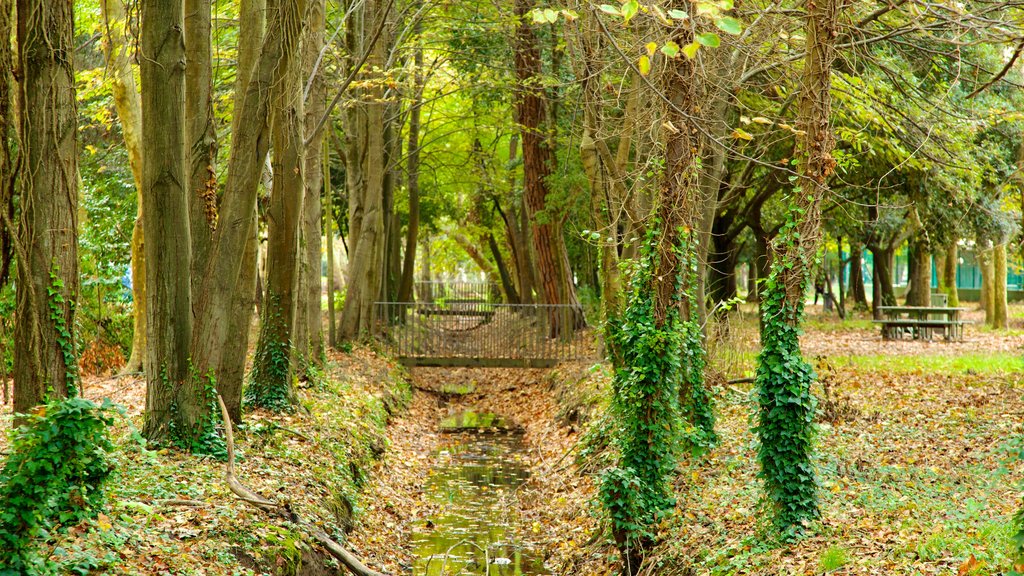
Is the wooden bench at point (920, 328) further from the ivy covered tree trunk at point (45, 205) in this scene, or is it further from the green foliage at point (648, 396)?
the ivy covered tree trunk at point (45, 205)

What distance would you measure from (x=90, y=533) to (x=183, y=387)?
8.96 ft

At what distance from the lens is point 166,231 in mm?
7984

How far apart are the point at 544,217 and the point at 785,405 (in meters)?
13.4

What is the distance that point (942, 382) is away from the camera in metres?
15.0

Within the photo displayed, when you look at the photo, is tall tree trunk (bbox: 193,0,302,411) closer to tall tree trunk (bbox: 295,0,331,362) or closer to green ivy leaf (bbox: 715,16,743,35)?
tall tree trunk (bbox: 295,0,331,362)

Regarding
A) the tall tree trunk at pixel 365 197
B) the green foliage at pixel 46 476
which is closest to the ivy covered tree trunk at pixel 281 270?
the green foliage at pixel 46 476

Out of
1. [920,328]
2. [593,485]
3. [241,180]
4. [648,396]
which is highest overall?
[241,180]

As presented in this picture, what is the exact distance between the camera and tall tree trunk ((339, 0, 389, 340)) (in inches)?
723

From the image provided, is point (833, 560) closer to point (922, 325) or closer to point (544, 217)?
point (544, 217)

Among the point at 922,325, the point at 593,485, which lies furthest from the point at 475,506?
the point at 922,325

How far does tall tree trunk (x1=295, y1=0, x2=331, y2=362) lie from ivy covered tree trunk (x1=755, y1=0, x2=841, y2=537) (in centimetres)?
751

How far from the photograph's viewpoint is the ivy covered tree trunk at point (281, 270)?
37.4 ft

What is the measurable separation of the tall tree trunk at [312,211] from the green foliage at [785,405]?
774 cm

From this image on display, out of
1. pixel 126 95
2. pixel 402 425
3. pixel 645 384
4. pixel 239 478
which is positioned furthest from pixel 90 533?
pixel 402 425
